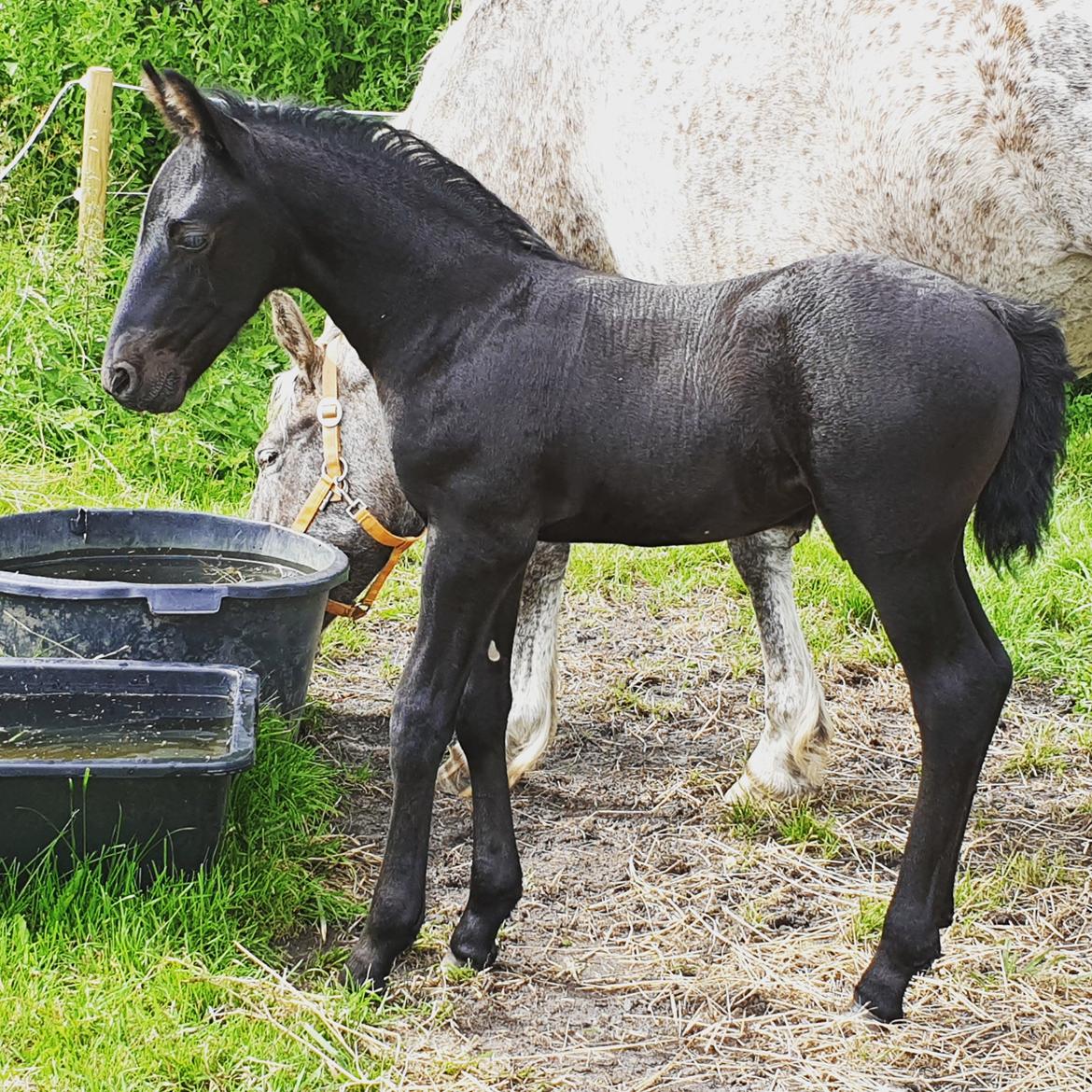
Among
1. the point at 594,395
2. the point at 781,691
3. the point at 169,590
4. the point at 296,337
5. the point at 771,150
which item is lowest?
the point at 781,691

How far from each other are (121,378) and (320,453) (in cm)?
143

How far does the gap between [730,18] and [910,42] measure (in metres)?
0.54

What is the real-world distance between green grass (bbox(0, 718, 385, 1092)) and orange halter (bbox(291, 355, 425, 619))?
1.01 meters

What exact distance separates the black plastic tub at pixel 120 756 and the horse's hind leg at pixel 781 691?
4.83 feet

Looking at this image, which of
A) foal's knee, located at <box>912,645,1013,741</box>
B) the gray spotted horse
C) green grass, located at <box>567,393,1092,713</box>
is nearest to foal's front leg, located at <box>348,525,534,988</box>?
the gray spotted horse

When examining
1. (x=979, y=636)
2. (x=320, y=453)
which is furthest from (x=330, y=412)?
(x=979, y=636)

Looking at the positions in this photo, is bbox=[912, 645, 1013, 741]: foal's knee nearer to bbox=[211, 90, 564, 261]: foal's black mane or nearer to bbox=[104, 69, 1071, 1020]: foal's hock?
bbox=[104, 69, 1071, 1020]: foal's hock

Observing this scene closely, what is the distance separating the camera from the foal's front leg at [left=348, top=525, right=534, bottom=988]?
276cm

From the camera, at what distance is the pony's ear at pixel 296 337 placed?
12.7 ft

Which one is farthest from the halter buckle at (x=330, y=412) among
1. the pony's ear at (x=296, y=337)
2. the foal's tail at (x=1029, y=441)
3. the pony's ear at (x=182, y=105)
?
the foal's tail at (x=1029, y=441)

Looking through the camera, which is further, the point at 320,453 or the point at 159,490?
the point at 159,490

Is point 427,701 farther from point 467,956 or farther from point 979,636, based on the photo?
point 979,636

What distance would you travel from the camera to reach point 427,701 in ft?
9.21

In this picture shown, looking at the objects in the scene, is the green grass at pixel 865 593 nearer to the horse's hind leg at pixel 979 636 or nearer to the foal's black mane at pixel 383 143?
the horse's hind leg at pixel 979 636
